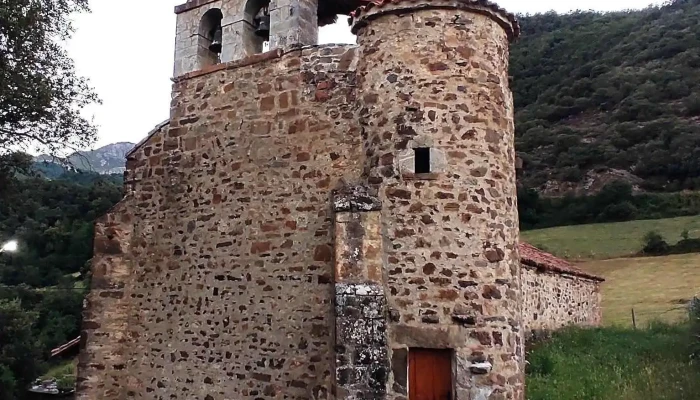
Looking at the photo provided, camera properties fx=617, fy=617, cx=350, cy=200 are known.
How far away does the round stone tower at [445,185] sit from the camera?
727 centimetres

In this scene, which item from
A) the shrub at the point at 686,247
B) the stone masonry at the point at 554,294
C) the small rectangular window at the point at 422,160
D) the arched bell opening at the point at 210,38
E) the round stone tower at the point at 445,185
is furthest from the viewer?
the shrub at the point at 686,247

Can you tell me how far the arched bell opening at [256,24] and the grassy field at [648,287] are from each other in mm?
15275

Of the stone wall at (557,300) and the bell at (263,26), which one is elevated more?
the bell at (263,26)

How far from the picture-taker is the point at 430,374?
7.31m

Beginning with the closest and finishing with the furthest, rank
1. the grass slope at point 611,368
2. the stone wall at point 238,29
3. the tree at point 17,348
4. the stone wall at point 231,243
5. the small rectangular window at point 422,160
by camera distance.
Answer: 1. the small rectangular window at point 422,160
2. the stone wall at point 231,243
3. the stone wall at point 238,29
4. the grass slope at point 611,368
5. the tree at point 17,348

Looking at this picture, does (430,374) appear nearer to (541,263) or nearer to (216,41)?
(216,41)

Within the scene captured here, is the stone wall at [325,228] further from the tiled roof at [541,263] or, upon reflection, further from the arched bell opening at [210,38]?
the tiled roof at [541,263]

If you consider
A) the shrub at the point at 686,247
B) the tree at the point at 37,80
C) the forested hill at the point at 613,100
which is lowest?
the shrub at the point at 686,247

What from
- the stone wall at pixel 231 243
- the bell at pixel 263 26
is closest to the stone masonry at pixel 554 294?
the stone wall at pixel 231 243

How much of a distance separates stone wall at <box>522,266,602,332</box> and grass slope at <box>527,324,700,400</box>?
52cm

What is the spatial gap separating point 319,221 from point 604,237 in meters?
29.8

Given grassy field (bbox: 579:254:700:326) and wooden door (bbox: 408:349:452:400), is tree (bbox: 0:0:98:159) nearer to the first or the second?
wooden door (bbox: 408:349:452:400)

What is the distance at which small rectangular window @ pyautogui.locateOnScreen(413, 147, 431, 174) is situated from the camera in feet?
25.2

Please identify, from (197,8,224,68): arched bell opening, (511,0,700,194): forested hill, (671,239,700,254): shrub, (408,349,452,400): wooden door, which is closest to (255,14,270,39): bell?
(197,8,224,68): arched bell opening
